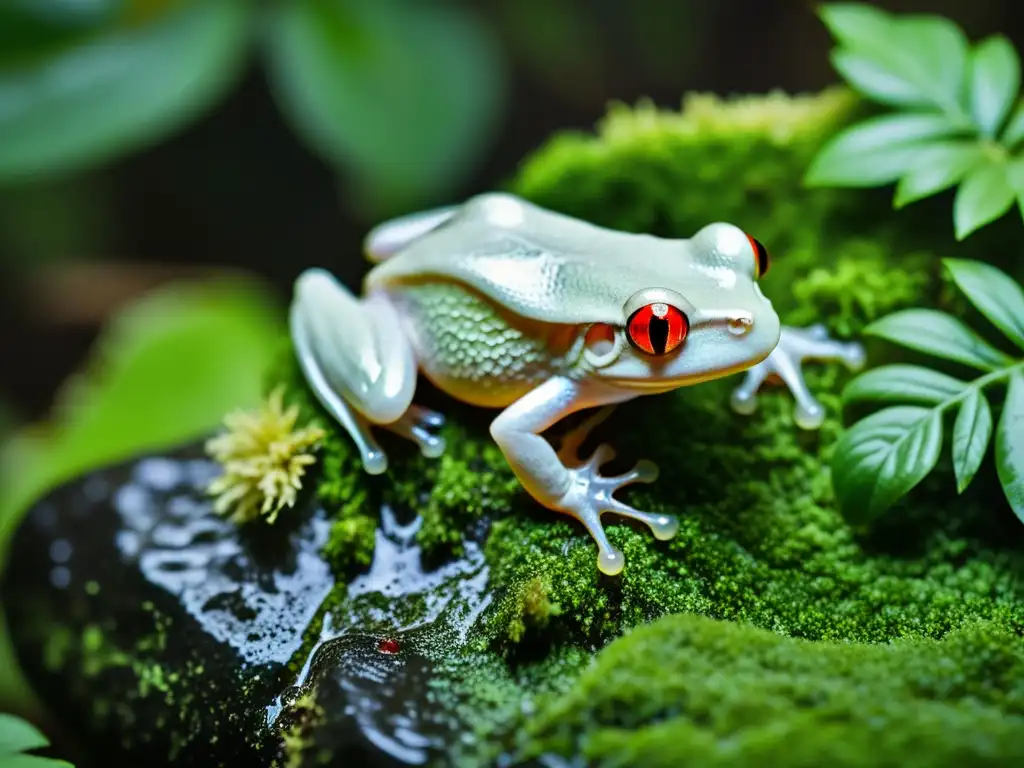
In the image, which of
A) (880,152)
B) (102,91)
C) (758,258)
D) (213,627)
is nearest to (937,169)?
(880,152)

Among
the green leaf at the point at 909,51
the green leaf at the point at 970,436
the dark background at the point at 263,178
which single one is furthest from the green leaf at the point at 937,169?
the dark background at the point at 263,178

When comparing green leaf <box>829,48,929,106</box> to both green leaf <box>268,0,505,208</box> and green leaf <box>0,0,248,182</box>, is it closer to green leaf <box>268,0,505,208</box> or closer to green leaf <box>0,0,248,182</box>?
green leaf <box>268,0,505,208</box>

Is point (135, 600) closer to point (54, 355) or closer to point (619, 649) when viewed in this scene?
point (619, 649)

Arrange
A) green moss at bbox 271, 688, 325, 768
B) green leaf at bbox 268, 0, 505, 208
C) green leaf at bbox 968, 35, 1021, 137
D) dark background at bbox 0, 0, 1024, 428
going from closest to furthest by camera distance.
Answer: green moss at bbox 271, 688, 325, 768
green leaf at bbox 968, 35, 1021, 137
green leaf at bbox 268, 0, 505, 208
dark background at bbox 0, 0, 1024, 428

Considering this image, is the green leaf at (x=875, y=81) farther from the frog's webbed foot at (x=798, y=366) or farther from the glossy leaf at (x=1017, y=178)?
the frog's webbed foot at (x=798, y=366)

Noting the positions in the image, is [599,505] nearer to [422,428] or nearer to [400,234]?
[422,428]

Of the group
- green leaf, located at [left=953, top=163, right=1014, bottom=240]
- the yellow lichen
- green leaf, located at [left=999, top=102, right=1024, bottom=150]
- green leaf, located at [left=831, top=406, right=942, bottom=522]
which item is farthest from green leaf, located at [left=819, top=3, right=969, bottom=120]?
the yellow lichen

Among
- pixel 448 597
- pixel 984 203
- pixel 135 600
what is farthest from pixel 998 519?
pixel 135 600
